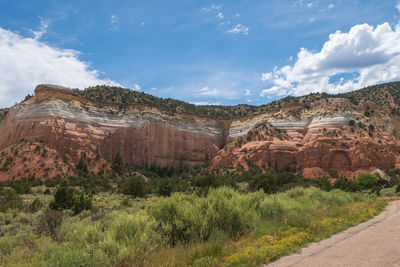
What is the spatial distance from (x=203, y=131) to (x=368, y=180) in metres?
39.3

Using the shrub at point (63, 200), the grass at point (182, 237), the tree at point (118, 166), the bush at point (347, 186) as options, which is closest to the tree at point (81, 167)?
the tree at point (118, 166)

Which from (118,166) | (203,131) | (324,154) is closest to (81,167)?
(118,166)

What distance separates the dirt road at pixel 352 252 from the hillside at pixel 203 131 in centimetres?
4164

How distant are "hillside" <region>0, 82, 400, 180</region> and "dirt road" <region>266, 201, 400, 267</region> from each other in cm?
4164

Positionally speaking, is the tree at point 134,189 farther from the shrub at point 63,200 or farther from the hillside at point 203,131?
the hillside at point 203,131

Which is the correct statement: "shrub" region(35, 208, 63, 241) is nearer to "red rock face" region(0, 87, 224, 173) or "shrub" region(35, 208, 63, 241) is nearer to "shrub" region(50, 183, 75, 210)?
"shrub" region(50, 183, 75, 210)

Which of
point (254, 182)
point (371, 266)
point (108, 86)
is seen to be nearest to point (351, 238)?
point (371, 266)

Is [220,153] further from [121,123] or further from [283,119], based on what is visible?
[121,123]

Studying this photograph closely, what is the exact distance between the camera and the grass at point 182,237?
630 centimetres

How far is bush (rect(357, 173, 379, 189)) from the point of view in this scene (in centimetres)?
4072

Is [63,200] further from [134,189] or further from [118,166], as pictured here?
[118,166]

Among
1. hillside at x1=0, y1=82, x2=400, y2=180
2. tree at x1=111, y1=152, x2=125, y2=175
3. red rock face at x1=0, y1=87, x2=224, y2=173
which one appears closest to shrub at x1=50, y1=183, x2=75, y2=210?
hillside at x1=0, y1=82, x2=400, y2=180

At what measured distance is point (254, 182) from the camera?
110 feet

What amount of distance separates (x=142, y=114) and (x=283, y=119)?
33.1 m
